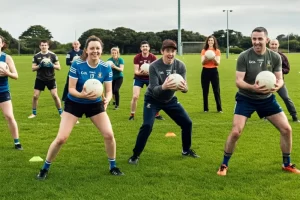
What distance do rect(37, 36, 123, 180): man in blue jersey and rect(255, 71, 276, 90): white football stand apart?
2383mm

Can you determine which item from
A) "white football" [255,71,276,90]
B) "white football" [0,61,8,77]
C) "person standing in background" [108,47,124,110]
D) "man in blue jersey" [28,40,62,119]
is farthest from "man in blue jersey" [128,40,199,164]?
A: "person standing in background" [108,47,124,110]

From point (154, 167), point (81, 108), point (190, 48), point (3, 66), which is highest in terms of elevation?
point (190, 48)

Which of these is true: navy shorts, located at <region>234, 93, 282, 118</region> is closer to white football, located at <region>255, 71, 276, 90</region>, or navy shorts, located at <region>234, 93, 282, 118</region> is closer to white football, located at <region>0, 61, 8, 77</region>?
white football, located at <region>255, 71, 276, 90</region>

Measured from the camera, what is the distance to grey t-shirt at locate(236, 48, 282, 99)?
6688mm

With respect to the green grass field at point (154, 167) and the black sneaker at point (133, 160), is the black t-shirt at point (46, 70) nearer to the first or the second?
the green grass field at point (154, 167)

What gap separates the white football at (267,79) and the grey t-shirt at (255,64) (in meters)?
0.27

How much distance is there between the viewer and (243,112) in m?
6.84

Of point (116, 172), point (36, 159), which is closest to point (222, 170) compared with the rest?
point (116, 172)

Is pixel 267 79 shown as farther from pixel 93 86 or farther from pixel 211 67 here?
pixel 211 67

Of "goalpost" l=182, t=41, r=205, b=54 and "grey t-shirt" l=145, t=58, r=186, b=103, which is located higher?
"goalpost" l=182, t=41, r=205, b=54

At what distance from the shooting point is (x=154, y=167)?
7477 millimetres

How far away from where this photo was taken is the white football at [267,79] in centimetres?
634

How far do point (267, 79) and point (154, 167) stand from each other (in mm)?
2548

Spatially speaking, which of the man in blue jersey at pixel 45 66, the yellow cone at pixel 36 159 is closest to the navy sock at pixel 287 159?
the yellow cone at pixel 36 159
